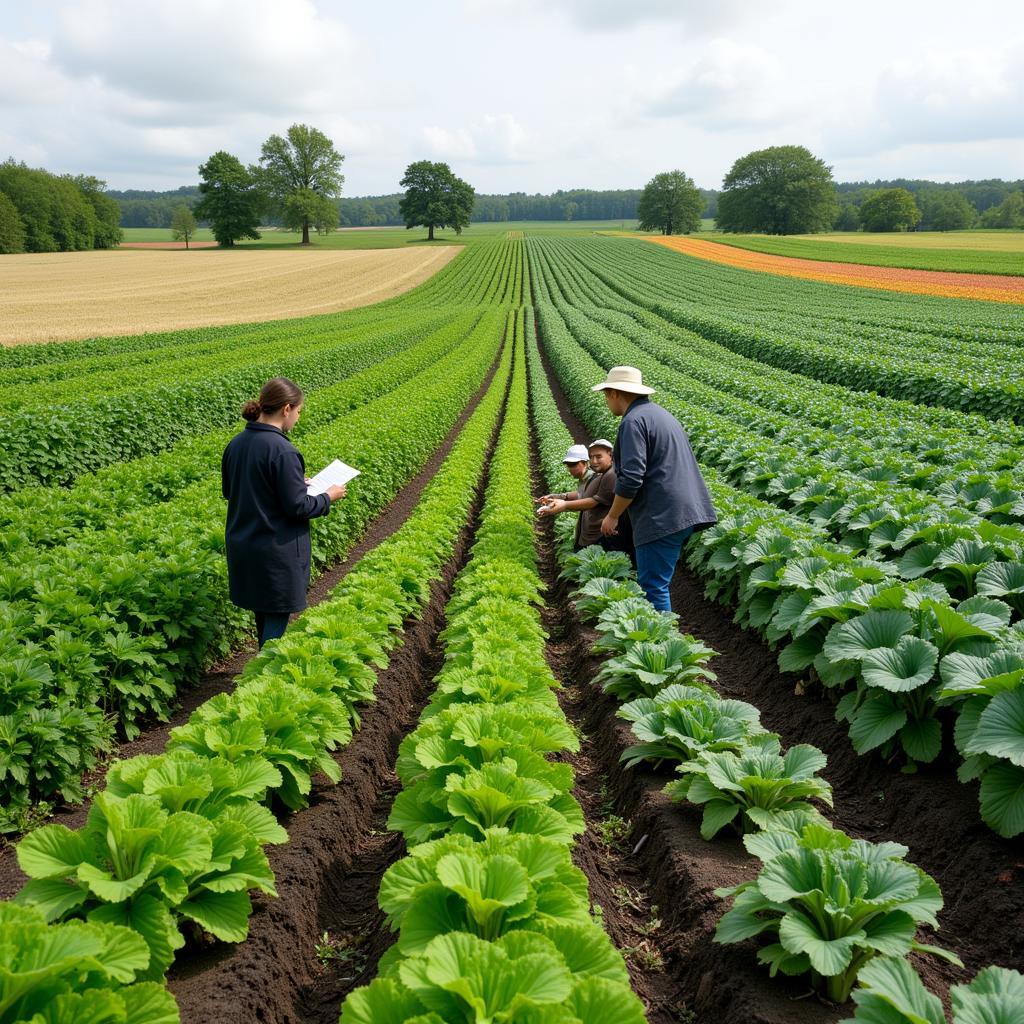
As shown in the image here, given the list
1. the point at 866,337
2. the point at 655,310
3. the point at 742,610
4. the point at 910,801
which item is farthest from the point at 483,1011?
the point at 655,310

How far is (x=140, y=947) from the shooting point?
242cm

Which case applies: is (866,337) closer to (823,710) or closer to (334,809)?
(823,710)

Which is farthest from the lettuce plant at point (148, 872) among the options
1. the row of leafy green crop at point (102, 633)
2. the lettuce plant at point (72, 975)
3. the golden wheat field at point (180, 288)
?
the golden wheat field at point (180, 288)

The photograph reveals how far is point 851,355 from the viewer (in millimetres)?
23203

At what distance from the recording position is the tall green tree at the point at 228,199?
95.9 metres

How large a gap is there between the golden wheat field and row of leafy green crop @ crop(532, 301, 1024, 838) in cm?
3302

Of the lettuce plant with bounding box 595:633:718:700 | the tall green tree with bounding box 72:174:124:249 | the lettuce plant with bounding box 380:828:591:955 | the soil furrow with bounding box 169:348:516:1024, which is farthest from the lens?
the tall green tree with bounding box 72:174:124:249

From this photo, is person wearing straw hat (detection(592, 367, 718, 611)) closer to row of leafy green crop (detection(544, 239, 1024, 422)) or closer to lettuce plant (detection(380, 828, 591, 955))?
lettuce plant (detection(380, 828, 591, 955))

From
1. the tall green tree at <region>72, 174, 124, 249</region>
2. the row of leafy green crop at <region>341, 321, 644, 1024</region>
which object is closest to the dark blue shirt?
the row of leafy green crop at <region>341, 321, 644, 1024</region>

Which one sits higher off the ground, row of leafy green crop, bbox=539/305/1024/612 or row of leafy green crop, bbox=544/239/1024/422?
row of leafy green crop, bbox=544/239/1024/422

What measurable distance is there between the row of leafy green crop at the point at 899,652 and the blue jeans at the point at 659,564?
68 cm

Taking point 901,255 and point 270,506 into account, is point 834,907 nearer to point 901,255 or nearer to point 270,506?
point 270,506

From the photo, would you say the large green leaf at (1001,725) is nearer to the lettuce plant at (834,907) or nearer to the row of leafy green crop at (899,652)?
the row of leafy green crop at (899,652)

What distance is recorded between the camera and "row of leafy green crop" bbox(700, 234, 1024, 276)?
5712 centimetres
